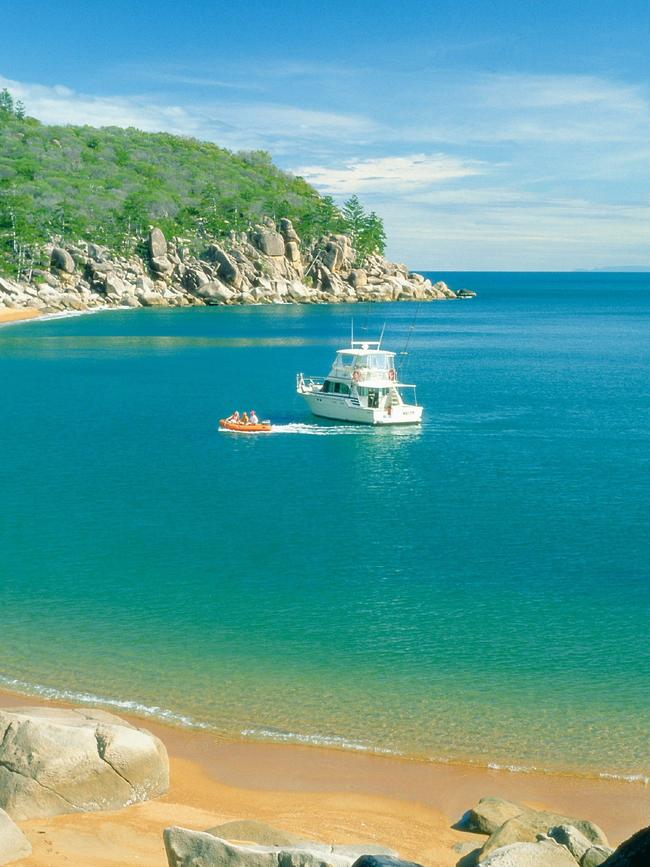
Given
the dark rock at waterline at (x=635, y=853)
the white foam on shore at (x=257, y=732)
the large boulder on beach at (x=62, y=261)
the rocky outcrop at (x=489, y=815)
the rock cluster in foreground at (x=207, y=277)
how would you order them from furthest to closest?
the large boulder on beach at (x=62, y=261)
the rock cluster in foreground at (x=207, y=277)
the white foam on shore at (x=257, y=732)
the rocky outcrop at (x=489, y=815)
the dark rock at waterline at (x=635, y=853)

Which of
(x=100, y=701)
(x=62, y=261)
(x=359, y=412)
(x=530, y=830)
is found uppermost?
(x=62, y=261)

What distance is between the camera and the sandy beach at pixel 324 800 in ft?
48.6

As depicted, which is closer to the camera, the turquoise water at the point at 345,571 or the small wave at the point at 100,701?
the small wave at the point at 100,701

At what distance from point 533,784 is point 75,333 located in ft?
347

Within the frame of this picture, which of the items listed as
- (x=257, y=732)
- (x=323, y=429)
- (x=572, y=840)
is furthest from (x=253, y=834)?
(x=323, y=429)

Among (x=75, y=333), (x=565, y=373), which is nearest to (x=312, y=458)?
(x=565, y=373)

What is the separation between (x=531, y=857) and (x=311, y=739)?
354 inches

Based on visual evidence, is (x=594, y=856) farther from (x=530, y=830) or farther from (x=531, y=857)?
(x=530, y=830)

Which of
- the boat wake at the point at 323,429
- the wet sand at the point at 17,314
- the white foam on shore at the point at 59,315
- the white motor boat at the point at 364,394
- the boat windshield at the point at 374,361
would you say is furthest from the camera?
the wet sand at the point at 17,314

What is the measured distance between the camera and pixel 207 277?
16788 centimetres

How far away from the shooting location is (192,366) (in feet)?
297

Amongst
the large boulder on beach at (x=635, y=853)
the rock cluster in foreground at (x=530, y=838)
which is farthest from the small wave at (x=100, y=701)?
the large boulder on beach at (x=635, y=853)

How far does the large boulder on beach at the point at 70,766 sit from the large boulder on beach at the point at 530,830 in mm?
5946

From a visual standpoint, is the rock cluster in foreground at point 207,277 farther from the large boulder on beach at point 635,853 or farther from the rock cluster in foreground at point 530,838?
the large boulder on beach at point 635,853
